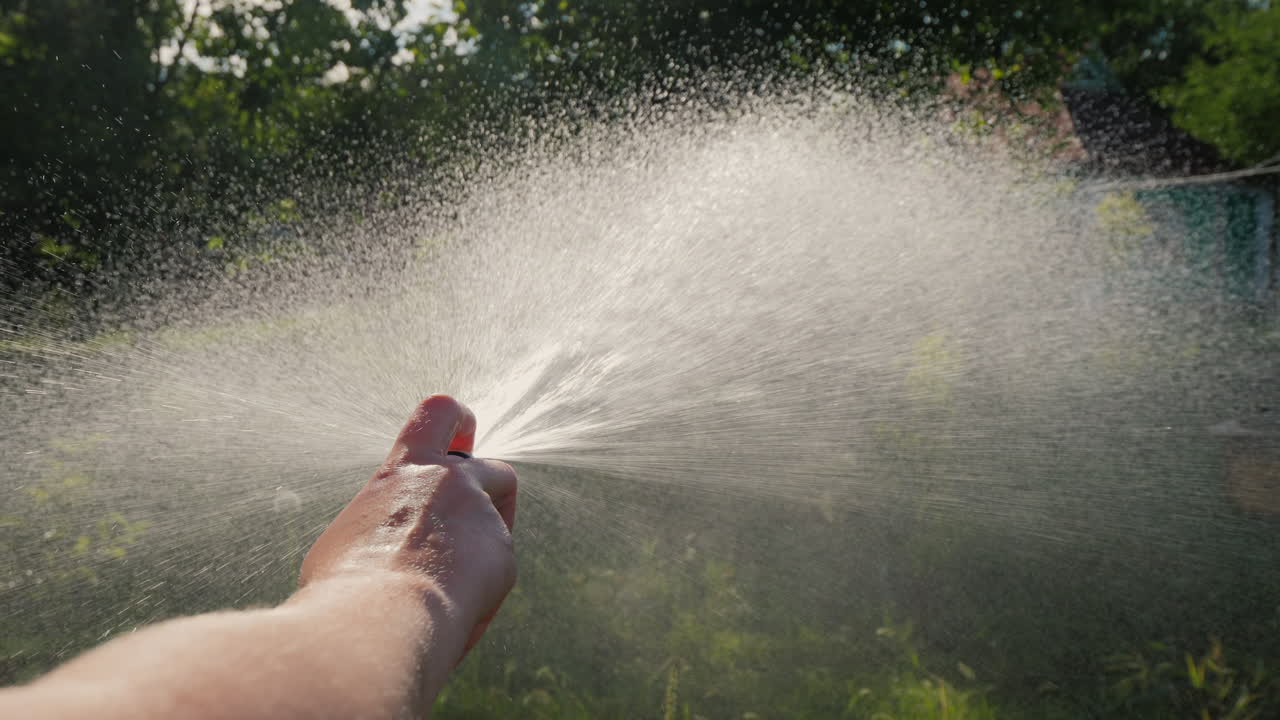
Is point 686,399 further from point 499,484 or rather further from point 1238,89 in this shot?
point 1238,89

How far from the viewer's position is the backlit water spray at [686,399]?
3773 mm

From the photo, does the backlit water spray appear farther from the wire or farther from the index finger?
the wire

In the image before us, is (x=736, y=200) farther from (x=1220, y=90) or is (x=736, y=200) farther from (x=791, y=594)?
(x=1220, y=90)

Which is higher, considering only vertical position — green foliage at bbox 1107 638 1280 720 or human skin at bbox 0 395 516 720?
human skin at bbox 0 395 516 720

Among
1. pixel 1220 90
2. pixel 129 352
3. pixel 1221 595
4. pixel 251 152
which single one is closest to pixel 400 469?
pixel 1221 595

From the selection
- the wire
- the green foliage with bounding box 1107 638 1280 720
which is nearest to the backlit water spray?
the green foliage with bounding box 1107 638 1280 720

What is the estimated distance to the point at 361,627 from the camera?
3.45ft

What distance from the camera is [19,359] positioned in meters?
4.90

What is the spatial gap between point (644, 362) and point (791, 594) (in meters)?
1.26

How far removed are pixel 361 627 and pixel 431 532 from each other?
12.3 inches

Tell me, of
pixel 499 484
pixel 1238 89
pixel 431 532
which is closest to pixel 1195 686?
pixel 499 484

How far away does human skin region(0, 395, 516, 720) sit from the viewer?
2.51ft

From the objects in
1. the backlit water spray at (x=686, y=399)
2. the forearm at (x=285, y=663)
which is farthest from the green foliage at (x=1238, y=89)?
the forearm at (x=285, y=663)

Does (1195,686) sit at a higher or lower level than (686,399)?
lower
